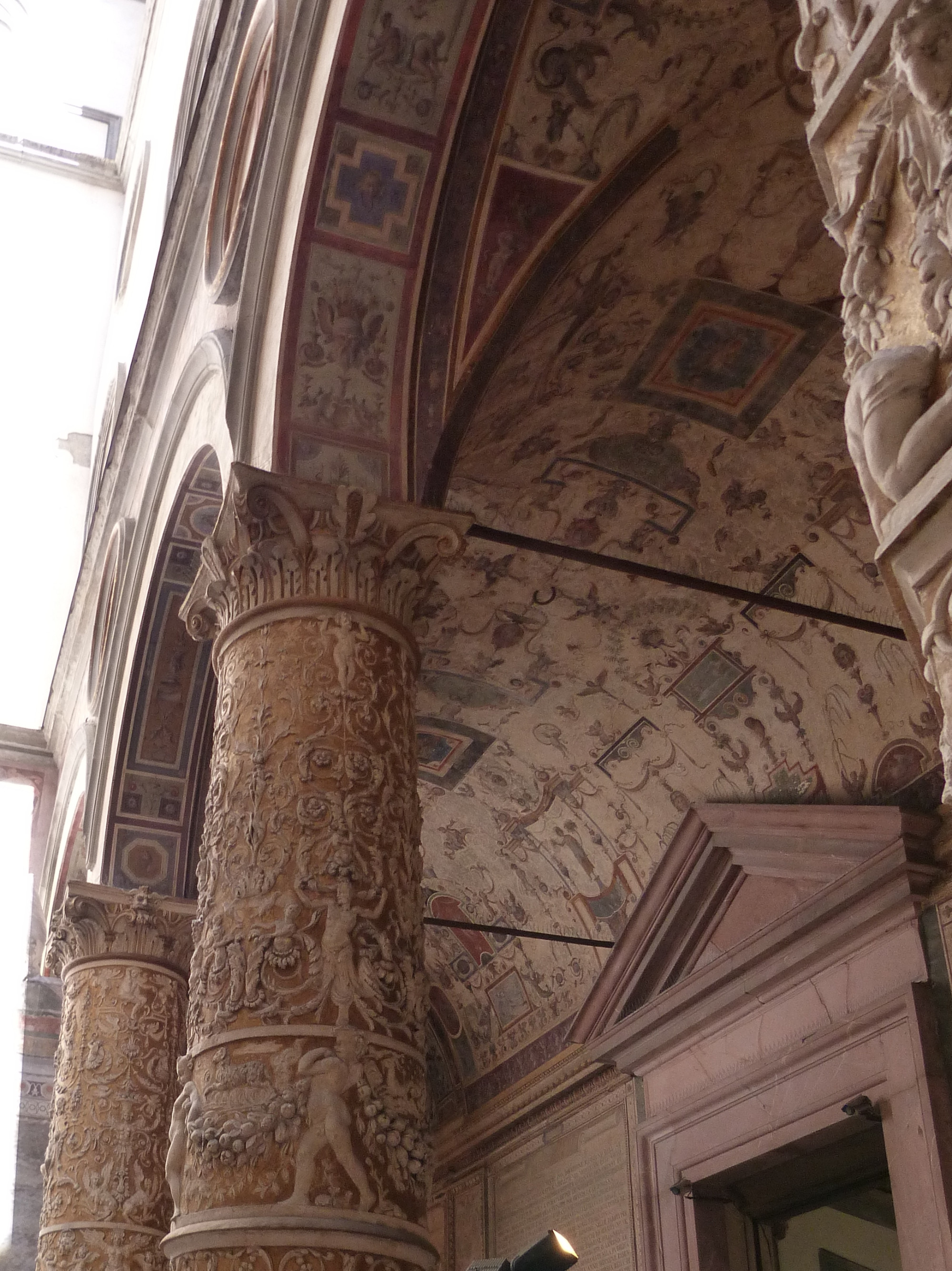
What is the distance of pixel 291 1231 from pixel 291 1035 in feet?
1.80

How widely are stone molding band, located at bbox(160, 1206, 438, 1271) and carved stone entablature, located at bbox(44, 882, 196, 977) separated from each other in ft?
14.2

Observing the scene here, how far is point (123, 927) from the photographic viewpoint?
27.0 feet

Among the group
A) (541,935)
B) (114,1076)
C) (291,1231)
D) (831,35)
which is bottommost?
(291,1231)

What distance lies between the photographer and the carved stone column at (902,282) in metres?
1.73

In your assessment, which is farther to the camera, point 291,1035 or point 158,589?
point 158,589

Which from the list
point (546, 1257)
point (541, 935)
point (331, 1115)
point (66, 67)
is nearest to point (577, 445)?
point (541, 935)

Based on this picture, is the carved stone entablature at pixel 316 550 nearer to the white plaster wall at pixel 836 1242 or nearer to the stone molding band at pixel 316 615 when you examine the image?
the stone molding band at pixel 316 615

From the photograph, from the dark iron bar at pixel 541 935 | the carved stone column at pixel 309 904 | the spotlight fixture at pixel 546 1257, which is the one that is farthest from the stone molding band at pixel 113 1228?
the spotlight fixture at pixel 546 1257

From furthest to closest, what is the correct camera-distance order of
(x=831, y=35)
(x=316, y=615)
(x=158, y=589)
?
(x=158, y=589) < (x=316, y=615) < (x=831, y=35)

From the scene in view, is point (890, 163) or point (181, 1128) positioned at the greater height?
point (890, 163)

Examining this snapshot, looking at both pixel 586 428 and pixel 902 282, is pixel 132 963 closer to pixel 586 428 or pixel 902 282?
pixel 586 428

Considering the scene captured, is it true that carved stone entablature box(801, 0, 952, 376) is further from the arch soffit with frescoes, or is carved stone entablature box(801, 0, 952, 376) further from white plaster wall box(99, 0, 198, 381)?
white plaster wall box(99, 0, 198, 381)

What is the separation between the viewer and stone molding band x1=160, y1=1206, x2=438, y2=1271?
12.6 ft

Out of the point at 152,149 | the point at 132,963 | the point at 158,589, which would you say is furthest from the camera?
the point at 152,149
